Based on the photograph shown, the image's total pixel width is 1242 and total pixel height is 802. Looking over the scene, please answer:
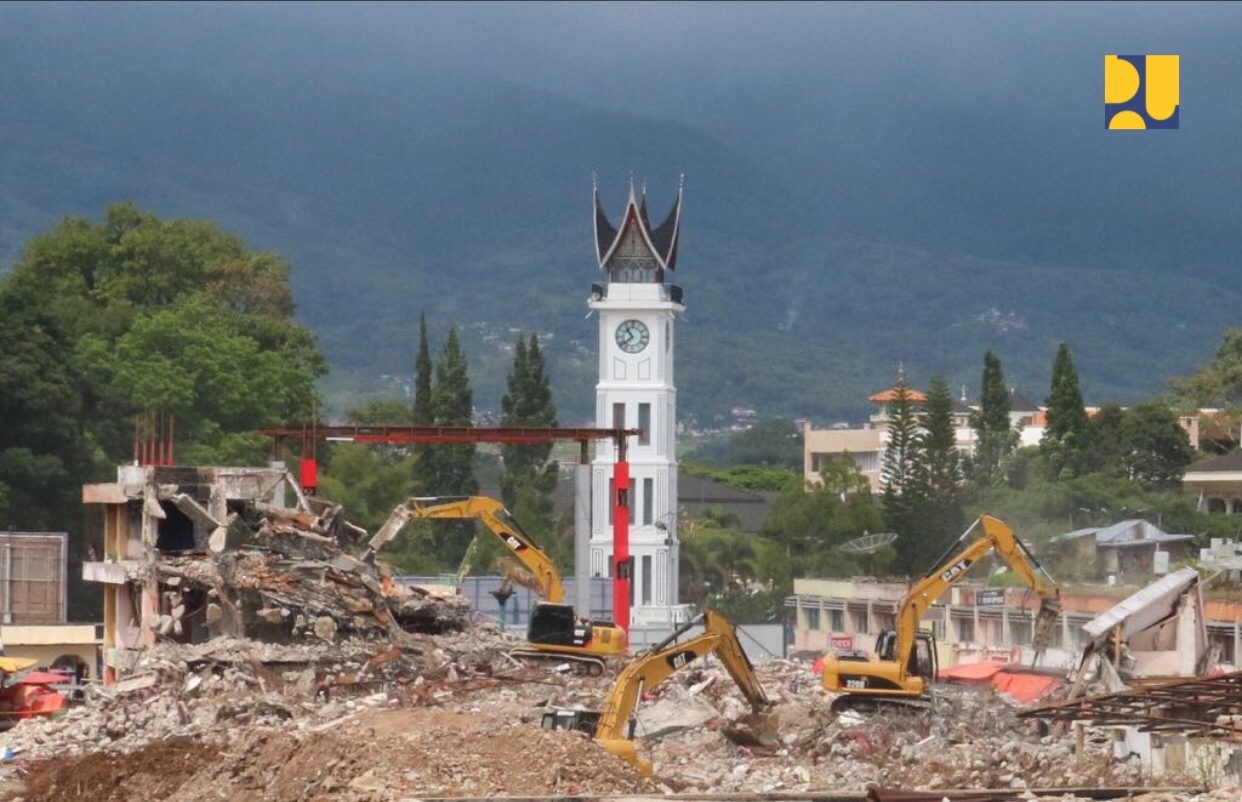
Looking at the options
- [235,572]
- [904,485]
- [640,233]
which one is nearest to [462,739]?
[235,572]

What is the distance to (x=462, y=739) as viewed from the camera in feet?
109

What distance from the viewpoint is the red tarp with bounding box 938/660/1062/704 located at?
48.2 metres

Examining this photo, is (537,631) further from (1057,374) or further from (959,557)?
(1057,374)

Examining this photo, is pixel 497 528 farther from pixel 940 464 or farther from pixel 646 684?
pixel 940 464

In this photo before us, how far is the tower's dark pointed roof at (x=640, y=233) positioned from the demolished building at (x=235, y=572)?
68.7 metres

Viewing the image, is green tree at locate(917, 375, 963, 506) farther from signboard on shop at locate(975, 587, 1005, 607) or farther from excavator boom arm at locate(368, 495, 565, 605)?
excavator boom arm at locate(368, 495, 565, 605)

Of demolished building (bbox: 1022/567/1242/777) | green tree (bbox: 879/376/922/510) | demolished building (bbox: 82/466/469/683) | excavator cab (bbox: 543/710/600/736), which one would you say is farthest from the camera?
green tree (bbox: 879/376/922/510)

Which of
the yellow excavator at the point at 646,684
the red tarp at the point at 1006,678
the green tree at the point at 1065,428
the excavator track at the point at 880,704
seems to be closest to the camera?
the yellow excavator at the point at 646,684

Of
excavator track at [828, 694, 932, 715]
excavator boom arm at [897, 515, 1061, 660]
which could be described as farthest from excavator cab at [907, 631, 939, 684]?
excavator track at [828, 694, 932, 715]

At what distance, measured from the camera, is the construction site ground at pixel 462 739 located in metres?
31.9

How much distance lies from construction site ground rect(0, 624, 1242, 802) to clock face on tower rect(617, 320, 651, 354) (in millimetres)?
66527

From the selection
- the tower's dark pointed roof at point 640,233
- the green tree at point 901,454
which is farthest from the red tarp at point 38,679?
the tower's dark pointed roof at point 640,233

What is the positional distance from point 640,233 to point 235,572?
7499 centimetres

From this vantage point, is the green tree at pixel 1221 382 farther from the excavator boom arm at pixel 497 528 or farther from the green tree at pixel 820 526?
the excavator boom arm at pixel 497 528
